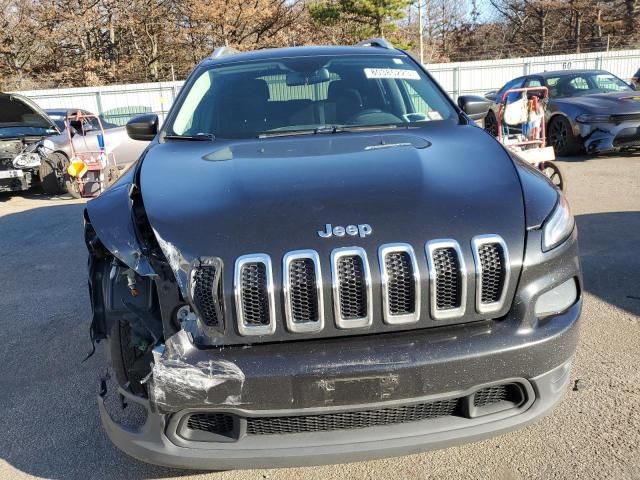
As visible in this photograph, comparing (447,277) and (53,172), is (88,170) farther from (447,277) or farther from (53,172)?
(447,277)

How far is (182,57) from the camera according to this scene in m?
35.4

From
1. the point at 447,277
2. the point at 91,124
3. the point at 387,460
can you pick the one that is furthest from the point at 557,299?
the point at 91,124

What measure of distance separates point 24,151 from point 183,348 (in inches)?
339

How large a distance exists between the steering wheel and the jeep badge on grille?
1.37 meters

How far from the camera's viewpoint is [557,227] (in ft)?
6.84

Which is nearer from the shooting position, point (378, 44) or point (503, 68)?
point (378, 44)

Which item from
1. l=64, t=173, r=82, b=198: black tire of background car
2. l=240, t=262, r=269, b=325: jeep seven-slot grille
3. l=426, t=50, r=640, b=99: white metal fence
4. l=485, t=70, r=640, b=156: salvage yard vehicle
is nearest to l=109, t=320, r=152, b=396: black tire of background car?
l=240, t=262, r=269, b=325: jeep seven-slot grille

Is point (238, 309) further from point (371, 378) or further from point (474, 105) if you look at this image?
point (474, 105)

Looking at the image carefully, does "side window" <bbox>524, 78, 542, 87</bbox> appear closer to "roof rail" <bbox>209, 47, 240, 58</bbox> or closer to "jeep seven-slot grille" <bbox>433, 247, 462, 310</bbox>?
"roof rail" <bbox>209, 47, 240, 58</bbox>

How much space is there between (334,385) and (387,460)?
82cm

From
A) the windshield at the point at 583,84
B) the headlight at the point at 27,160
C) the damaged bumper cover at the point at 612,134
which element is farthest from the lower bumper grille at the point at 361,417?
the windshield at the point at 583,84

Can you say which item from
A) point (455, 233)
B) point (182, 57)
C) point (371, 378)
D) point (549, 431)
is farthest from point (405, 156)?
point (182, 57)

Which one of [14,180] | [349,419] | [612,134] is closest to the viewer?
[349,419]

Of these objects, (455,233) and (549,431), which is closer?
(455,233)
